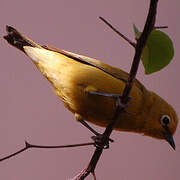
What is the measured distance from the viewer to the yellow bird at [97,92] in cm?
120

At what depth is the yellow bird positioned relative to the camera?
1201 millimetres

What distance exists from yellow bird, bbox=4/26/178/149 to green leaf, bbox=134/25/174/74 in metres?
0.24

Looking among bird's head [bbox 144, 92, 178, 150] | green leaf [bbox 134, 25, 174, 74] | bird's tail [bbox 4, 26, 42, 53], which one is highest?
green leaf [bbox 134, 25, 174, 74]

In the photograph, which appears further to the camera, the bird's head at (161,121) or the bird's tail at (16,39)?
the bird's tail at (16,39)

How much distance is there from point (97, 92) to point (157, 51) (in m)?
0.32

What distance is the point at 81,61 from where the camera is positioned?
1333 millimetres

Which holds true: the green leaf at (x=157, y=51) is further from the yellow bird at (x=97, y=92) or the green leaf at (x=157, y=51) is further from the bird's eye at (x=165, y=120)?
the bird's eye at (x=165, y=120)

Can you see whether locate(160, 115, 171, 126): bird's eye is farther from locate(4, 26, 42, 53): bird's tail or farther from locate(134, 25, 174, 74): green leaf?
locate(4, 26, 42, 53): bird's tail

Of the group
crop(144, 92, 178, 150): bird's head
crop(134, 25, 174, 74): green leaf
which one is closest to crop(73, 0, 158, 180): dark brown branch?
crop(134, 25, 174, 74): green leaf

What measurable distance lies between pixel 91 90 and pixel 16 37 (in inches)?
18.4

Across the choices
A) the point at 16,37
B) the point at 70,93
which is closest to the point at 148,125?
the point at 70,93

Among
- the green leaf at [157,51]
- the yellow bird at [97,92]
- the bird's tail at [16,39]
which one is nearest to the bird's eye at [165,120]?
the yellow bird at [97,92]

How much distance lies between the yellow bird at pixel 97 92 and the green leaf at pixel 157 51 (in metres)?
0.24

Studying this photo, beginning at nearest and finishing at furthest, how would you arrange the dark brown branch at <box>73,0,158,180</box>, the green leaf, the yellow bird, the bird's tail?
the dark brown branch at <box>73,0,158,180</box>, the green leaf, the yellow bird, the bird's tail
